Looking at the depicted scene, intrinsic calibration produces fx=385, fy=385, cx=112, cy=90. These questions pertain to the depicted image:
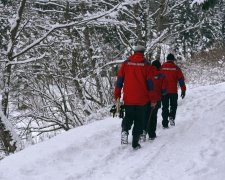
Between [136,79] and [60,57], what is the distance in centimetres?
649

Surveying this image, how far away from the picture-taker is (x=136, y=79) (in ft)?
22.6

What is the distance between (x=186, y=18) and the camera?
50750mm

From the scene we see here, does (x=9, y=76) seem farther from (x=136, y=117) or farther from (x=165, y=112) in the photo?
(x=136, y=117)

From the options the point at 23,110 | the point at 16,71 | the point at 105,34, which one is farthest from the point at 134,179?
the point at 105,34

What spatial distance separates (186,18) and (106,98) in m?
39.4

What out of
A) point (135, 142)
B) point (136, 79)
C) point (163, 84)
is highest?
point (136, 79)

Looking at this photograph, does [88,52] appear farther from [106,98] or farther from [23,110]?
[23,110]

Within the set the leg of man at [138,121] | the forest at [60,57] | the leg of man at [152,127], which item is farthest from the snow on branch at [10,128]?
the leg of man at [138,121]

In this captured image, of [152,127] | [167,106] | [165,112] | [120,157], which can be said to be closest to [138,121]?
[120,157]

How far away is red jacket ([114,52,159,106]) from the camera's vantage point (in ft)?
22.5

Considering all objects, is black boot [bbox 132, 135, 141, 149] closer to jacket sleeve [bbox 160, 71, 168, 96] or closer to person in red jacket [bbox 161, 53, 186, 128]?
jacket sleeve [bbox 160, 71, 168, 96]

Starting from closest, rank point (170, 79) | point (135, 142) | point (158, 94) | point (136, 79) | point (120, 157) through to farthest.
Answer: point (120, 157)
point (136, 79)
point (135, 142)
point (158, 94)
point (170, 79)

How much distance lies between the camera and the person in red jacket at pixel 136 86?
687cm

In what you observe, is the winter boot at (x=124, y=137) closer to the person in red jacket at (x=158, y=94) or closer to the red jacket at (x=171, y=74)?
the person in red jacket at (x=158, y=94)
